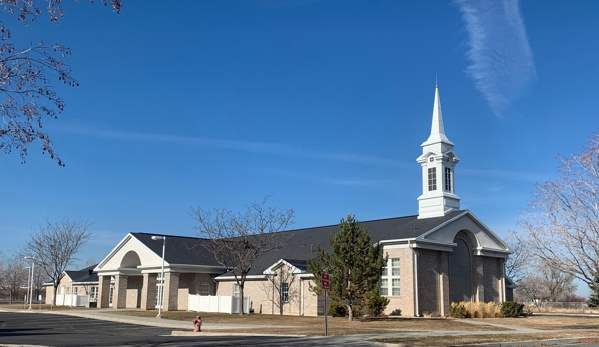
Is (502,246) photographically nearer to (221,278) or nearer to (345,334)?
(221,278)

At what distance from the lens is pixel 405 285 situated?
35.6 m

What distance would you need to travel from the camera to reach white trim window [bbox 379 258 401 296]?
36.4 metres

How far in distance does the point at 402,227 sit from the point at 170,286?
56.3 feet

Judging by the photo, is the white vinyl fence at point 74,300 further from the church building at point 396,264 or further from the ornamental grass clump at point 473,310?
the ornamental grass clump at point 473,310

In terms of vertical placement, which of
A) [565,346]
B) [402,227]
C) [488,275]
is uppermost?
[402,227]

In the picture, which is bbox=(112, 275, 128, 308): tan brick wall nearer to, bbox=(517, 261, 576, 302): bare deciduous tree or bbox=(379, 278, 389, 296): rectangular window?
bbox=(379, 278, 389, 296): rectangular window

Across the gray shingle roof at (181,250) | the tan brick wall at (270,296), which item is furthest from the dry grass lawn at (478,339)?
the gray shingle roof at (181,250)

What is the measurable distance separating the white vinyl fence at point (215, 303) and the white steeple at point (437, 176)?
13864 mm

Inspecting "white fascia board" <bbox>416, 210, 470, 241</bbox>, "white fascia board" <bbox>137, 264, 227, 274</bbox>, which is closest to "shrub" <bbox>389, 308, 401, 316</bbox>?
"white fascia board" <bbox>416, 210, 470, 241</bbox>

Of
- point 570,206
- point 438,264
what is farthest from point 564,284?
point 570,206

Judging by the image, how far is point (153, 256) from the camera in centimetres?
4450

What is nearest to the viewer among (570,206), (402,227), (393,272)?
(570,206)

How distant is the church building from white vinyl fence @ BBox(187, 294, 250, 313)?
519 millimetres

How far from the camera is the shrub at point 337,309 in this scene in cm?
Answer: 3391
